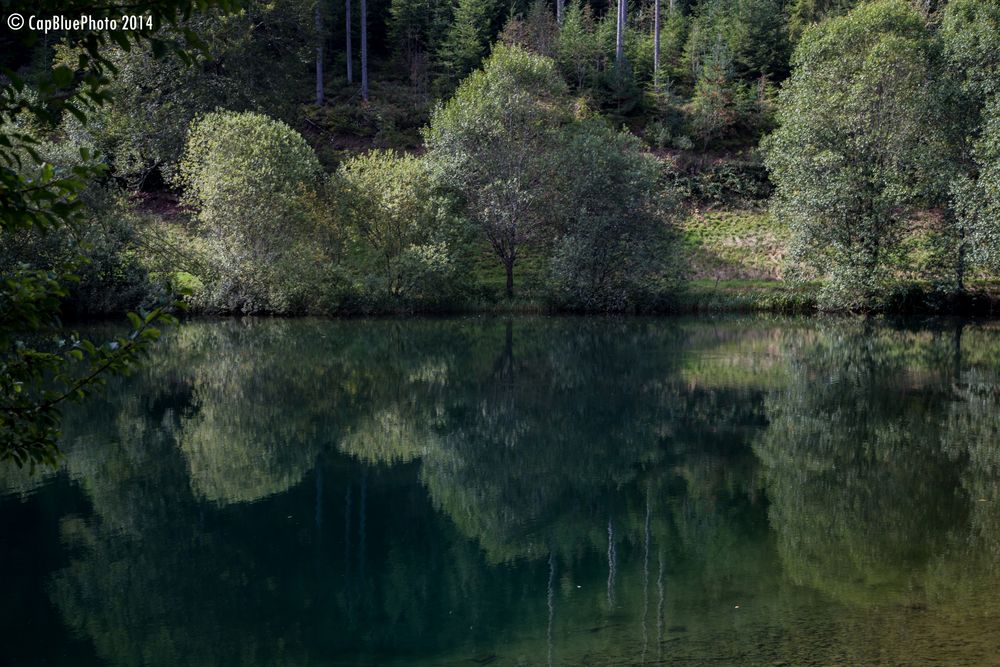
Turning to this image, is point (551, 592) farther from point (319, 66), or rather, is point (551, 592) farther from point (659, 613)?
point (319, 66)

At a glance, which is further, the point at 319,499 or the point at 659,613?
the point at 319,499

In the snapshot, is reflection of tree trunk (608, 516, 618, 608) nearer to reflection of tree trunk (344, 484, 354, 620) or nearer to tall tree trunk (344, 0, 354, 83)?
reflection of tree trunk (344, 484, 354, 620)

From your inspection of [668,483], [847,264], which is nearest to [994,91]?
[847,264]

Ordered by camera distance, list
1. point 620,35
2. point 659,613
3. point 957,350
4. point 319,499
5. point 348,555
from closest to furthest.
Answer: point 659,613 → point 348,555 → point 319,499 → point 957,350 → point 620,35

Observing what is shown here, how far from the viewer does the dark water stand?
8461 millimetres

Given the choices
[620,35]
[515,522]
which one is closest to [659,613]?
[515,522]

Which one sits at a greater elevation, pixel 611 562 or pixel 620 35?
pixel 620 35

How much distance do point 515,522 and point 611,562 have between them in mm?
2192

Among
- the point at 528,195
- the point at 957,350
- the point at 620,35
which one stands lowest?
the point at 957,350

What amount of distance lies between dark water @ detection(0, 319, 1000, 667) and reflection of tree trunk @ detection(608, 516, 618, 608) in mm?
92

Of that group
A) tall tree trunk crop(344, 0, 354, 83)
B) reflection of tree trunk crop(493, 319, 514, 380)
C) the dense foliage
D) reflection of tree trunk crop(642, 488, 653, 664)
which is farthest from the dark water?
tall tree trunk crop(344, 0, 354, 83)

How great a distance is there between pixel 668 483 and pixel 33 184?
11.6 meters

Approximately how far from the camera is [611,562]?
10.6 metres

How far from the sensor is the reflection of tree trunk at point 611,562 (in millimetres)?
9477
